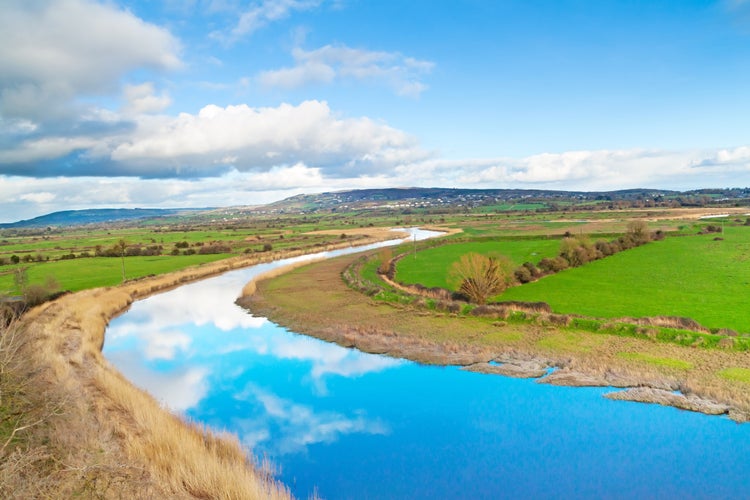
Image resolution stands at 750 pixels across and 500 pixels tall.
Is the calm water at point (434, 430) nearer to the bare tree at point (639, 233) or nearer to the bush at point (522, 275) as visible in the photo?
the bush at point (522, 275)

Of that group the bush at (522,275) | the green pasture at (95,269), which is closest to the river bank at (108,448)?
the green pasture at (95,269)

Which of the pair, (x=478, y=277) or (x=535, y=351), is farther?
(x=478, y=277)

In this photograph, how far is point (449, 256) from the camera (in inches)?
2581

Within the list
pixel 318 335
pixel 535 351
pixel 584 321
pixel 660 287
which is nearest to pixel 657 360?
pixel 535 351

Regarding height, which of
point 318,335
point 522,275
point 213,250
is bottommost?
point 318,335

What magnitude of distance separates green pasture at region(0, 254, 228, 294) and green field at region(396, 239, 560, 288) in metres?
32.3

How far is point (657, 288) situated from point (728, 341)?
15933 mm

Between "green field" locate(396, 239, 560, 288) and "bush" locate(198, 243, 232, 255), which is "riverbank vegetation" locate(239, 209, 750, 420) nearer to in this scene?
"green field" locate(396, 239, 560, 288)

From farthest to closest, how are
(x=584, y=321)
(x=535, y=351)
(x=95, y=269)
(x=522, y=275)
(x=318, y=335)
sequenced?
(x=95, y=269), (x=522, y=275), (x=318, y=335), (x=584, y=321), (x=535, y=351)

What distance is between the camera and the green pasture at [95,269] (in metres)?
51.8

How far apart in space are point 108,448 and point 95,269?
58841 mm

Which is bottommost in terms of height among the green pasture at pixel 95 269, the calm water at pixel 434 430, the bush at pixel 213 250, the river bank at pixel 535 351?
the calm water at pixel 434 430

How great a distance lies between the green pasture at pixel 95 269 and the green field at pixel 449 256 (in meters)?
32.3

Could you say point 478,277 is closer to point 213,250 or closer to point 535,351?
point 535,351
